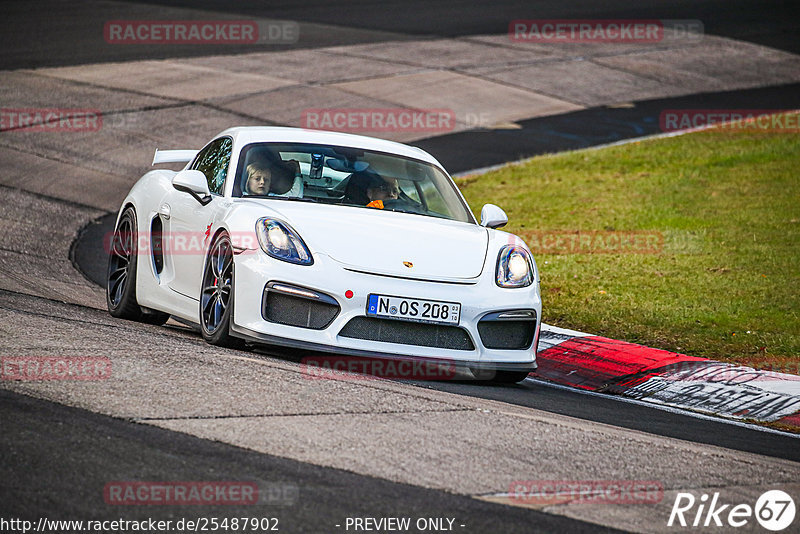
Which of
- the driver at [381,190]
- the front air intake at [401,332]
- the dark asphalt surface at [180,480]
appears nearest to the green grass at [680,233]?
the driver at [381,190]

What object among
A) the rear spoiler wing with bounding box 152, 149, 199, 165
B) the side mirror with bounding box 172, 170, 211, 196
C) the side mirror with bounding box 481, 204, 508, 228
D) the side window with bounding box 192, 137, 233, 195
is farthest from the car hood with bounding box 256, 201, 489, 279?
the rear spoiler wing with bounding box 152, 149, 199, 165

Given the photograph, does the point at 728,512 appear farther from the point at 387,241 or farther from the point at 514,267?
the point at 387,241

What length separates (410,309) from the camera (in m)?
6.63

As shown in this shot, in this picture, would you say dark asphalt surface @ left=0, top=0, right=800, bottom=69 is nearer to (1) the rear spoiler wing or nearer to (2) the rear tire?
(1) the rear spoiler wing

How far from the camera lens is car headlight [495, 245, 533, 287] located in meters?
7.12

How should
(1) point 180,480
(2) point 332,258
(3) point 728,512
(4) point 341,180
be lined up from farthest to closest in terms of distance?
(4) point 341,180 < (2) point 332,258 < (3) point 728,512 < (1) point 180,480

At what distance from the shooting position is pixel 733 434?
6613 mm

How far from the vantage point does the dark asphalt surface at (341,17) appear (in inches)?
900

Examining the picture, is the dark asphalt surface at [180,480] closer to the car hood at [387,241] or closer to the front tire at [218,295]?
the front tire at [218,295]

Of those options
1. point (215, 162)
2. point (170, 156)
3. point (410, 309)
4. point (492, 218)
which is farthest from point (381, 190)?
point (170, 156)

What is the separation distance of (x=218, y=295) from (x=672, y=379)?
314cm

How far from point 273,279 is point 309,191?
1220 mm

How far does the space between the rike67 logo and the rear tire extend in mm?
4767

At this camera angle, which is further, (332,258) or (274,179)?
(274,179)
